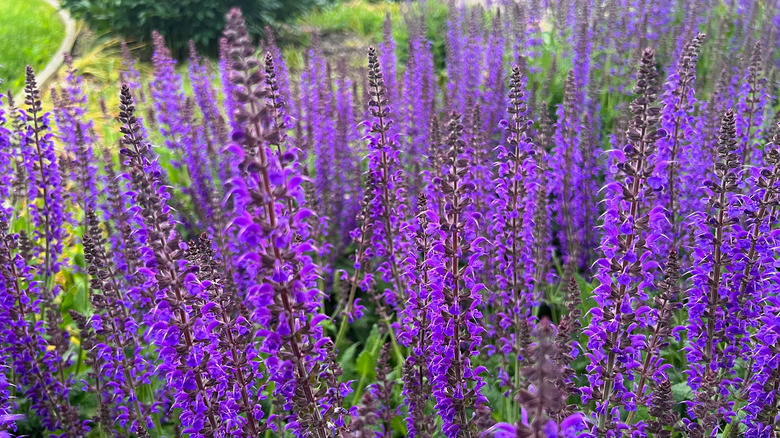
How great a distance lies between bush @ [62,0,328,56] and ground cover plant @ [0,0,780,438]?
8.46 metres

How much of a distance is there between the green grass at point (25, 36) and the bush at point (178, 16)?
124 cm

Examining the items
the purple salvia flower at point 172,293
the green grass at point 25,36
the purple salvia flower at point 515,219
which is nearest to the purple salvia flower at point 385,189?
the purple salvia flower at point 515,219

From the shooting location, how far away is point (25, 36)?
1698 centimetres

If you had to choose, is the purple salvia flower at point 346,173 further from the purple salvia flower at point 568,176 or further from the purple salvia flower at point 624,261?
the purple salvia flower at point 624,261

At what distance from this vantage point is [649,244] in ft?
9.77

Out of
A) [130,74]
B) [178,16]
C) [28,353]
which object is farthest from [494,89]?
[178,16]

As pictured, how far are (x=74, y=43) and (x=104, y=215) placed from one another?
13.4 meters

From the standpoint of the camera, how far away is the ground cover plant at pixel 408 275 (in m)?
2.63

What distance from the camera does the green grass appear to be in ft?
48.0

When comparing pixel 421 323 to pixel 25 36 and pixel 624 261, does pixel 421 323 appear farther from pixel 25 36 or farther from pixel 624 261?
pixel 25 36

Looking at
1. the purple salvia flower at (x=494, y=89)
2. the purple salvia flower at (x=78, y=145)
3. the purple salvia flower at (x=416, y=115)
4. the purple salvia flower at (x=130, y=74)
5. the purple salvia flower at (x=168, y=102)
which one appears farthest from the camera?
the purple salvia flower at (x=130, y=74)

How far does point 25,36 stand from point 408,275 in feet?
56.5

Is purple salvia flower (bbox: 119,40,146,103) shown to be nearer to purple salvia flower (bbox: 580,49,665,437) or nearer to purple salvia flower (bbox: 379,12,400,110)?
purple salvia flower (bbox: 379,12,400,110)

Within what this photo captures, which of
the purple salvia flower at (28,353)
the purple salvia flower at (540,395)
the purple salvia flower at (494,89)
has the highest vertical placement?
the purple salvia flower at (540,395)
